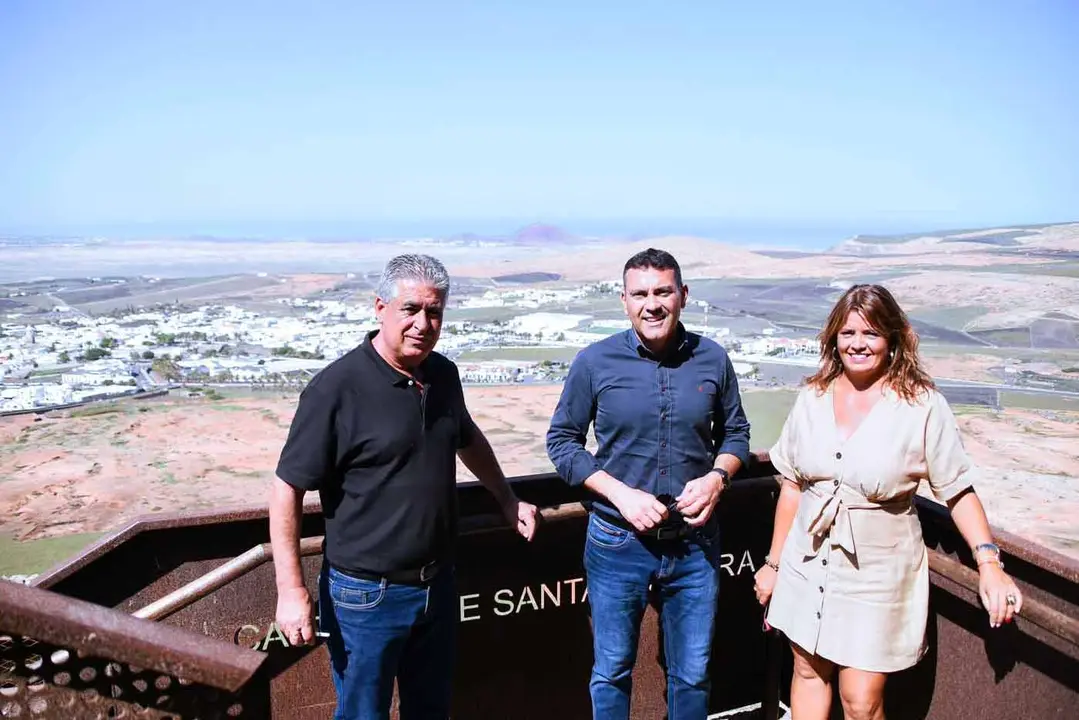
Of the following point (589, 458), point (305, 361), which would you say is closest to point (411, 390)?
point (589, 458)

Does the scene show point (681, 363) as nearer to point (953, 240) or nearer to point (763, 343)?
point (763, 343)

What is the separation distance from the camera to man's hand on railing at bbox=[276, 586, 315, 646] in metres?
1.90

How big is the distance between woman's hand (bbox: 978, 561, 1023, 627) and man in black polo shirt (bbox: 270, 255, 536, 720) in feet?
4.61

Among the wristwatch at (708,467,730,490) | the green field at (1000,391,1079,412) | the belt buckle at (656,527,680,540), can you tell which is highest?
the wristwatch at (708,467,730,490)

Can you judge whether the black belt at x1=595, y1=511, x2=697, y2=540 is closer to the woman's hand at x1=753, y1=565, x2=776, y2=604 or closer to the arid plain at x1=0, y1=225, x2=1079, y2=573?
the woman's hand at x1=753, y1=565, x2=776, y2=604

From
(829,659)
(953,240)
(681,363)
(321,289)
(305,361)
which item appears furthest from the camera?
(953,240)

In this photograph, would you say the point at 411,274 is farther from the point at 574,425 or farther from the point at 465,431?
the point at 574,425

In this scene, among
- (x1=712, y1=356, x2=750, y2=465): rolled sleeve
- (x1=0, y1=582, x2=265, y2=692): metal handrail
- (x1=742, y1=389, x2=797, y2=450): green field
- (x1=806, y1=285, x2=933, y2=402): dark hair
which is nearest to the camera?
(x1=0, y1=582, x2=265, y2=692): metal handrail

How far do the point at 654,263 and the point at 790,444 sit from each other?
0.67 meters

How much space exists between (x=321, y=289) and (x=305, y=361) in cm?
1277

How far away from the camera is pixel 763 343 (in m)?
11.8

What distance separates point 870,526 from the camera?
6.97 ft

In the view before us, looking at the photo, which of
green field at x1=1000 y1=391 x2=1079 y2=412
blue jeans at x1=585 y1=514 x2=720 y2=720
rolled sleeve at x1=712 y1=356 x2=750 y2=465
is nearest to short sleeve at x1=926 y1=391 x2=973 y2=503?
rolled sleeve at x1=712 y1=356 x2=750 y2=465

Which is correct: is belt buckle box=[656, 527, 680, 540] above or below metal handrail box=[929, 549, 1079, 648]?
above
